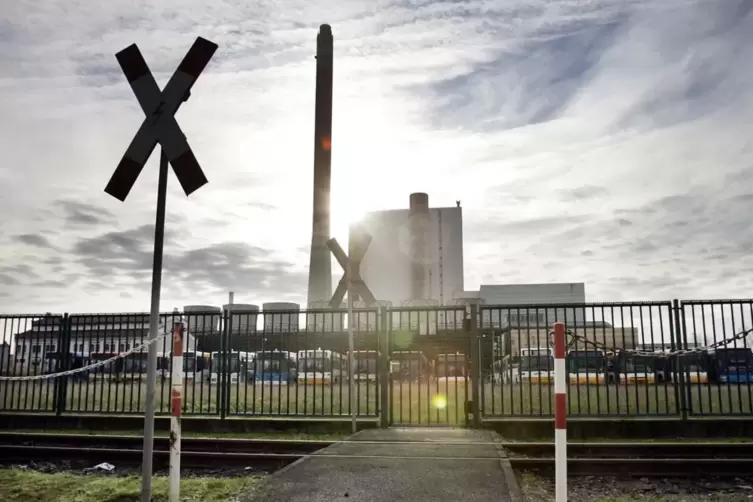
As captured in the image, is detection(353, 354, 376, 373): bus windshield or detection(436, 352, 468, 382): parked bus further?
detection(353, 354, 376, 373): bus windshield

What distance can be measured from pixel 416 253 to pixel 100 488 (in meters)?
58.6

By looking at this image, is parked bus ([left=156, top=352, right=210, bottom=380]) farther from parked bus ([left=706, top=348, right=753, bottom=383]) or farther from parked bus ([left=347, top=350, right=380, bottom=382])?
parked bus ([left=706, top=348, right=753, bottom=383])

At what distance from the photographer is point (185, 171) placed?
16.5ft

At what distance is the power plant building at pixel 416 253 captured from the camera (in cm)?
6431

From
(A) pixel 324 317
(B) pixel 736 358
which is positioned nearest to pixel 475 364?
(A) pixel 324 317

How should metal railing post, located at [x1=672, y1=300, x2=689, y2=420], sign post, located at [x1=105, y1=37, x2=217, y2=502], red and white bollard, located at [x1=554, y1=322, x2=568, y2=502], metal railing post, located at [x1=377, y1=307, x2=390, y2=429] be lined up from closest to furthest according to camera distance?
red and white bollard, located at [x1=554, y1=322, x2=568, y2=502] → sign post, located at [x1=105, y1=37, x2=217, y2=502] → metal railing post, located at [x1=672, y1=300, x2=689, y2=420] → metal railing post, located at [x1=377, y1=307, x2=390, y2=429]

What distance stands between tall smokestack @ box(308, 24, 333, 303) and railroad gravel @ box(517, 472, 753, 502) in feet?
155

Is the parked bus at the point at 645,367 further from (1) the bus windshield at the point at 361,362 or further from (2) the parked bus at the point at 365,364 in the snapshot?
(1) the bus windshield at the point at 361,362

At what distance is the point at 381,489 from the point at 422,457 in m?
1.59

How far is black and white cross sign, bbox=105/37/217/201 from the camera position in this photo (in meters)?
5.02

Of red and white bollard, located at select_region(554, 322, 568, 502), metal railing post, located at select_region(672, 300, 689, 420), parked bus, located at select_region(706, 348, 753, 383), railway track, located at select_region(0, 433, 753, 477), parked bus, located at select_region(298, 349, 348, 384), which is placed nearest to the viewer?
red and white bollard, located at select_region(554, 322, 568, 502)

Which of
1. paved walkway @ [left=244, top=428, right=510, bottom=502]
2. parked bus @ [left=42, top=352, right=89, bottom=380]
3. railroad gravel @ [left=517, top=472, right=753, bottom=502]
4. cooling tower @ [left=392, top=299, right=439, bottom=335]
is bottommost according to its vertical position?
railroad gravel @ [left=517, top=472, right=753, bottom=502]

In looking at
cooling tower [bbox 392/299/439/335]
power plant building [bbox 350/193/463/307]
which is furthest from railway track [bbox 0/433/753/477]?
power plant building [bbox 350/193/463/307]

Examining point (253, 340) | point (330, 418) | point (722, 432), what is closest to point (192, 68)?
point (330, 418)
